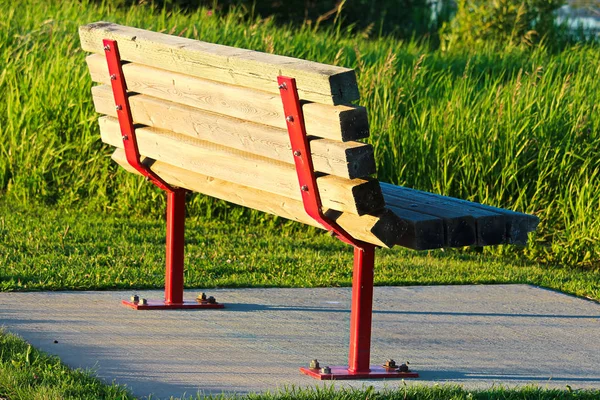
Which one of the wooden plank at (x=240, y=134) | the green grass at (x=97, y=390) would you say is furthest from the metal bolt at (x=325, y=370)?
the wooden plank at (x=240, y=134)

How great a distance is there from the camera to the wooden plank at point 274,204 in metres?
4.02

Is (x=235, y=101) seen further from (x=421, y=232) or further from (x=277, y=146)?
(x=421, y=232)

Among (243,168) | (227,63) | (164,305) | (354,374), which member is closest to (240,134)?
(243,168)

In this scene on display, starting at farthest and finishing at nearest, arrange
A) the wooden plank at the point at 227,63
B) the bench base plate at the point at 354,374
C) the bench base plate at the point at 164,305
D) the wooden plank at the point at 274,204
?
the bench base plate at the point at 164,305 → the bench base plate at the point at 354,374 → the wooden plank at the point at 274,204 → the wooden plank at the point at 227,63

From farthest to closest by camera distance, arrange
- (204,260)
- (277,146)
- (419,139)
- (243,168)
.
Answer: (419,139)
(204,260)
(243,168)
(277,146)

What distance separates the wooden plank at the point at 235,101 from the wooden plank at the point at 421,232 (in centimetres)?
38

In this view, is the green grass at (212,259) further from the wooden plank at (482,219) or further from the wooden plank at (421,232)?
the wooden plank at (421,232)

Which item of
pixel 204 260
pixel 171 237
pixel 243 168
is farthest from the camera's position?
pixel 204 260

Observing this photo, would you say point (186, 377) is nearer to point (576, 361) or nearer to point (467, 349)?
point (467, 349)

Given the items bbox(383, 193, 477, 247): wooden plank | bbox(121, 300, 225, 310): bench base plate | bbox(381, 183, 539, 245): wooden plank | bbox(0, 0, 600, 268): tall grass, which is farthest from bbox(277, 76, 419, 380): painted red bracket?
bbox(0, 0, 600, 268): tall grass

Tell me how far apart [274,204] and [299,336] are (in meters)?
0.70

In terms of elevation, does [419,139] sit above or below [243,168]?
below

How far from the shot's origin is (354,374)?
4.34m

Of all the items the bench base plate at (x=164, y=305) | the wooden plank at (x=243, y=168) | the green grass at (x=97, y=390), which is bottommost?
the bench base plate at (x=164, y=305)
